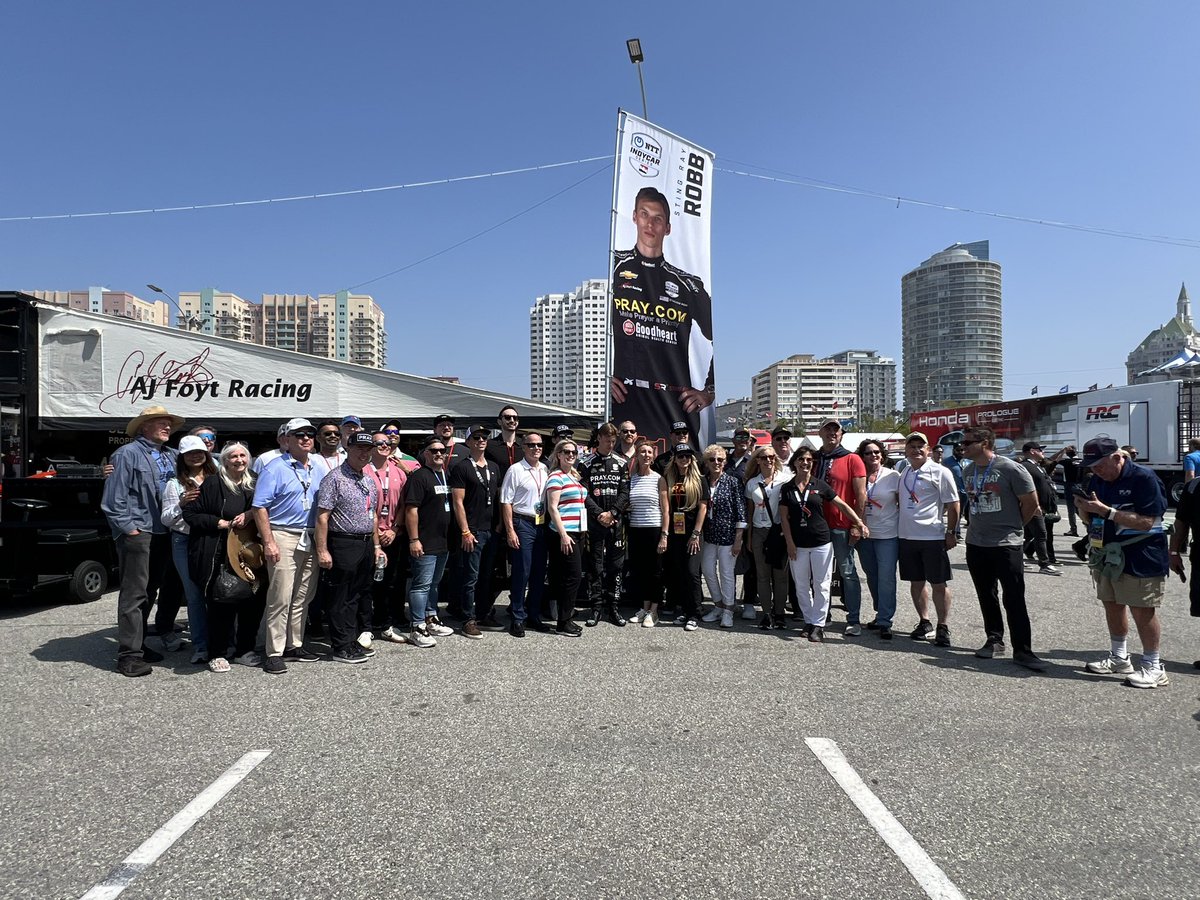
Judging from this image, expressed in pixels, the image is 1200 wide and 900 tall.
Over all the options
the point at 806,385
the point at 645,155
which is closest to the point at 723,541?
the point at 645,155

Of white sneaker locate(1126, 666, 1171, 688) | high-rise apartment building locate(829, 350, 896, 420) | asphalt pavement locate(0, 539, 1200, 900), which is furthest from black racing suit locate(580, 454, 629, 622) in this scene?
high-rise apartment building locate(829, 350, 896, 420)

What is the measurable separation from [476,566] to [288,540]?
172 cm

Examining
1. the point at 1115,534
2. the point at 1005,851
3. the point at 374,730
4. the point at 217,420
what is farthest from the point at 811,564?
the point at 217,420

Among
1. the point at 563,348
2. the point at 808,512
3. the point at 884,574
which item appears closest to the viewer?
the point at 808,512

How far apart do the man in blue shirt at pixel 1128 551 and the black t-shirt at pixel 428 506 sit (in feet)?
15.9

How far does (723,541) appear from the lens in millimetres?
6270

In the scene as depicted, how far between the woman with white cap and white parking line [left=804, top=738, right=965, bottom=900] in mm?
4463

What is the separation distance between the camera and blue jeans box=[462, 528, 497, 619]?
6.09m

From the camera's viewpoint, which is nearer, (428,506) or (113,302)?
(428,506)

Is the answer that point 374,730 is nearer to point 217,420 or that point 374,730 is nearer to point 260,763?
point 260,763

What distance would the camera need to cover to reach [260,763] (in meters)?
3.32

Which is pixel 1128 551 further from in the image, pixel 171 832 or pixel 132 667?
pixel 132 667

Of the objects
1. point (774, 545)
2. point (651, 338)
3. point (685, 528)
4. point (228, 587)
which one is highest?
point (651, 338)

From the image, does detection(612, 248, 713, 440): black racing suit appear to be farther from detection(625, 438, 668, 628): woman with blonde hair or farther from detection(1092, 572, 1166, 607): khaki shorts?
detection(1092, 572, 1166, 607): khaki shorts
